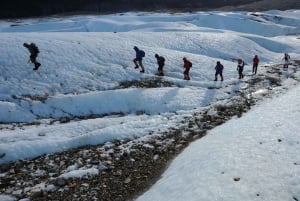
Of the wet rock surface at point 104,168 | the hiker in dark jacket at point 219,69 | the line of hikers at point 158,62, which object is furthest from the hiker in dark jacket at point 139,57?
the wet rock surface at point 104,168

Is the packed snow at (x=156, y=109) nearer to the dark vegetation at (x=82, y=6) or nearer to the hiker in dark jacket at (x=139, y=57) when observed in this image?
the hiker in dark jacket at (x=139, y=57)

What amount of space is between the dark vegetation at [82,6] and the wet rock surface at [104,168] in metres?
83.9

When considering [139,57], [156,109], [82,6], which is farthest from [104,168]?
[82,6]

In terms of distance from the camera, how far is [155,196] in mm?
13367

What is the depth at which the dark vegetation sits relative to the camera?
94.0 metres

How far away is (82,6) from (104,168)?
9744cm

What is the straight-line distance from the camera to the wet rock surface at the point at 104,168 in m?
14.5

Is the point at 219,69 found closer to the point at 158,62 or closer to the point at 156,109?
the point at 158,62

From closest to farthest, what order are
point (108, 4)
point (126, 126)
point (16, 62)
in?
point (126, 126), point (16, 62), point (108, 4)

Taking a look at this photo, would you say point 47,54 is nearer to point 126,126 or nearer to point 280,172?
point 126,126

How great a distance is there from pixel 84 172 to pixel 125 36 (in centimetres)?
2632

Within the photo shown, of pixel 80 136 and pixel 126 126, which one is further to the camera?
pixel 126 126

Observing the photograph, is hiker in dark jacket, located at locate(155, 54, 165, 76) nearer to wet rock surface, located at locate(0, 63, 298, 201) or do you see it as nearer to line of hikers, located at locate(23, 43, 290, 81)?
line of hikers, located at locate(23, 43, 290, 81)

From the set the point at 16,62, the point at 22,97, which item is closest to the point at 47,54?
the point at 16,62
